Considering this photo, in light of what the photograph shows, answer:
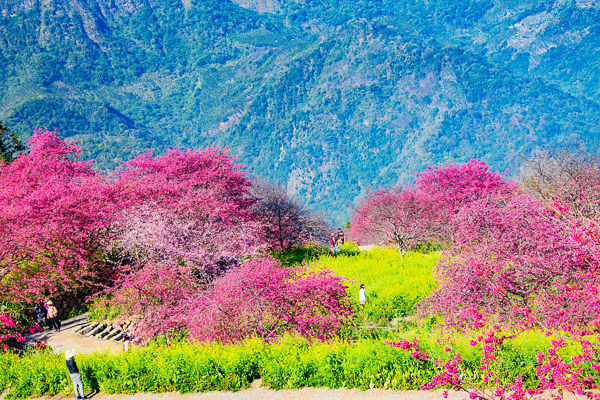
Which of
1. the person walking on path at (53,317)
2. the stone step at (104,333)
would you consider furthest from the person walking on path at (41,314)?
the stone step at (104,333)

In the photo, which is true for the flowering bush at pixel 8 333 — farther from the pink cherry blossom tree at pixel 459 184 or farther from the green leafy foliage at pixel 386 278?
the pink cherry blossom tree at pixel 459 184

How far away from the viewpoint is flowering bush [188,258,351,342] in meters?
13.9

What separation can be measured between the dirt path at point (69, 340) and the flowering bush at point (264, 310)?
4581 millimetres

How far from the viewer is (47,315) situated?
61.7 ft

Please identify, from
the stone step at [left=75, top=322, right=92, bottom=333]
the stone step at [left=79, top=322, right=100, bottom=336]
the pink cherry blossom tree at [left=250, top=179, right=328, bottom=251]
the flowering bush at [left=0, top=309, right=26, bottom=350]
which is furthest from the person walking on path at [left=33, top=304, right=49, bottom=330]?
the pink cherry blossom tree at [left=250, top=179, right=328, bottom=251]

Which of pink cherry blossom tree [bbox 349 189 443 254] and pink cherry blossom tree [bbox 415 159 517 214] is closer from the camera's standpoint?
pink cherry blossom tree [bbox 349 189 443 254]

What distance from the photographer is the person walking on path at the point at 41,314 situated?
18.7m

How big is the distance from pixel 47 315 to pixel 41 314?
0.68ft

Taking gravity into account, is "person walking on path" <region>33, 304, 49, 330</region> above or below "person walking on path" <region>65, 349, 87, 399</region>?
above

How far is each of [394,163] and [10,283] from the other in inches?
6887

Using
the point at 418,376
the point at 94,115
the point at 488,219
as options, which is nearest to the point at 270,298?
the point at 418,376

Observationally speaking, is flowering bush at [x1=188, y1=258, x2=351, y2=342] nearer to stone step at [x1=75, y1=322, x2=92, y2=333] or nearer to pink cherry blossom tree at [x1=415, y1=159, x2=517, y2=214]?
stone step at [x1=75, y1=322, x2=92, y2=333]

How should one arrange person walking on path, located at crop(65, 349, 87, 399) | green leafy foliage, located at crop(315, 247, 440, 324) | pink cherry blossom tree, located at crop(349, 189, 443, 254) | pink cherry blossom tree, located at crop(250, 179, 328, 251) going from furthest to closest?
pink cherry blossom tree, located at crop(250, 179, 328, 251), pink cherry blossom tree, located at crop(349, 189, 443, 254), green leafy foliage, located at crop(315, 247, 440, 324), person walking on path, located at crop(65, 349, 87, 399)

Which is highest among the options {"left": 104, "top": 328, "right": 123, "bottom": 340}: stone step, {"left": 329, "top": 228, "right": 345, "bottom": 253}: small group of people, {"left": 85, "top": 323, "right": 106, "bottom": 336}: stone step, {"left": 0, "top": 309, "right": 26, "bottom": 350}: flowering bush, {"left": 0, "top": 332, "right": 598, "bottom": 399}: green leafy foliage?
{"left": 329, "top": 228, "right": 345, "bottom": 253}: small group of people
